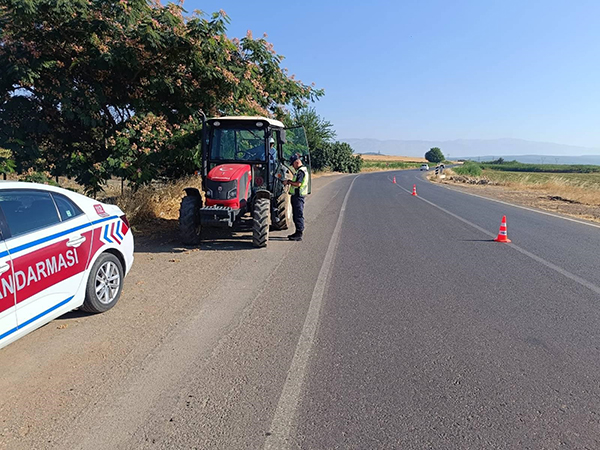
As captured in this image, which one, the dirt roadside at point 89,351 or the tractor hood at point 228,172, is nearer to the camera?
the dirt roadside at point 89,351

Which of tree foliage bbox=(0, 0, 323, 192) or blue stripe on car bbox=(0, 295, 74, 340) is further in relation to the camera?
tree foliage bbox=(0, 0, 323, 192)

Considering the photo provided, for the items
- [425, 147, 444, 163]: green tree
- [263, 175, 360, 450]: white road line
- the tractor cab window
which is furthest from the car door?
[425, 147, 444, 163]: green tree

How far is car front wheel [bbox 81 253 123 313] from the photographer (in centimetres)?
483

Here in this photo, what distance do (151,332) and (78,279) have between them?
88 cm

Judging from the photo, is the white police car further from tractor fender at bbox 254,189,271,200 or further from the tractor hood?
tractor fender at bbox 254,189,271,200

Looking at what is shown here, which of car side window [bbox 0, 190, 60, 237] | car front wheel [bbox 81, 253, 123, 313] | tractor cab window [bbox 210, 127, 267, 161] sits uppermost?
tractor cab window [bbox 210, 127, 267, 161]

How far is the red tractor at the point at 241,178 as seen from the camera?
871 cm

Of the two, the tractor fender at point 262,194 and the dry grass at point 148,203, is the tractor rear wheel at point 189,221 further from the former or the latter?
the dry grass at point 148,203

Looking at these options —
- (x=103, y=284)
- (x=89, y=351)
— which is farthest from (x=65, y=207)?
(x=89, y=351)

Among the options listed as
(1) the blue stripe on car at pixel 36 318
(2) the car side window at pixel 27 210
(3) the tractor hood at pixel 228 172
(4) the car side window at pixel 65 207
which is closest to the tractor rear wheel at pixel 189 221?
(3) the tractor hood at pixel 228 172

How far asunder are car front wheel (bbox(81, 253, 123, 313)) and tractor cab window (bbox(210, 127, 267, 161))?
182 inches

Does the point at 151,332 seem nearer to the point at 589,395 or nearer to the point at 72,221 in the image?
the point at 72,221

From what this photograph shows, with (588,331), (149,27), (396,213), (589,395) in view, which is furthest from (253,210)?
(396,213)

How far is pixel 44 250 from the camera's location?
4.12 metres
